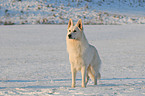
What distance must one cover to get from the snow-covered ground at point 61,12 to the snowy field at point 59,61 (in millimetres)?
1861

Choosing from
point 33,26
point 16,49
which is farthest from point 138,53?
point 33,26

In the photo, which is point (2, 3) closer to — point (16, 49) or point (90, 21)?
point (90, 21)

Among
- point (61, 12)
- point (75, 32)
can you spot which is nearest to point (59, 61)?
point (75, 32)

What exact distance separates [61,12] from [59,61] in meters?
13.6

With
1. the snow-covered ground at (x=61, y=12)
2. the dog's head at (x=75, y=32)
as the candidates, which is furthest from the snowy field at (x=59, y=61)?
the snow-covered ground at (x=61, y=12)

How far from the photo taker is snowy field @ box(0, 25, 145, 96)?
5.34 meters

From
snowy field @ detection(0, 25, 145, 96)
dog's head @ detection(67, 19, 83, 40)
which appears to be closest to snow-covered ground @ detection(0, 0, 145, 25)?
snowy field @ detection(0, 25, 145, 96)

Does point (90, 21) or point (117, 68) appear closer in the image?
point (117, 68)

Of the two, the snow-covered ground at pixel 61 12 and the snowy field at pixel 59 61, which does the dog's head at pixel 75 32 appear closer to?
the snowy field at pixel 59 61

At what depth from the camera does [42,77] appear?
7.92 metres

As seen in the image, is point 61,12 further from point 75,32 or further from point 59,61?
point 75,32

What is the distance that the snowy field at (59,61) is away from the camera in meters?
5.34

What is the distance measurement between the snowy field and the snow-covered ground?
186 cm

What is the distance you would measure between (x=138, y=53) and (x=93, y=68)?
7124mm
